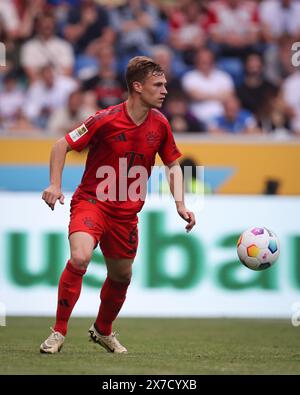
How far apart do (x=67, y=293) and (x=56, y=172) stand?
92 centimetres

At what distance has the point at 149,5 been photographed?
16.1 meters

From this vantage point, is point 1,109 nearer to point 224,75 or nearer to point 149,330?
point 224,75

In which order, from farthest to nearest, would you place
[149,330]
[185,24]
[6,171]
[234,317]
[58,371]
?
[185,24], [6,171], [234,317], [149,330], [58,371]

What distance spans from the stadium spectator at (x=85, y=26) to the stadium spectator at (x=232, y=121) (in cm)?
232

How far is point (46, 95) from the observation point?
14.7 m

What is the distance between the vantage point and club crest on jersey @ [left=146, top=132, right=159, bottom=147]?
7.82 metres

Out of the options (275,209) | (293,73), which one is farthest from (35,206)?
(293,73)

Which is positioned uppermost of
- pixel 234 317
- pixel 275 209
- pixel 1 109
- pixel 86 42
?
pixel 86 42

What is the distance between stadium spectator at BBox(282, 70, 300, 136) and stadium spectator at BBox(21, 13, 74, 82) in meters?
3.32

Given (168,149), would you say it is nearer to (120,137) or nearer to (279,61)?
(120,137)

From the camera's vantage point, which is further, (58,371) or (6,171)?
(6,171)

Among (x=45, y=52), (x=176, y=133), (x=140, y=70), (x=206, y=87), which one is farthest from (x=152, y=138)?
(x=45, y=52)

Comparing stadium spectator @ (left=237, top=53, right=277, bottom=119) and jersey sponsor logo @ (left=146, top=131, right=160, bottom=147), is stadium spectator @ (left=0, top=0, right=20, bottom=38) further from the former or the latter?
jersey sponsor logo @ (left=146, top=131, right=160, bottom=147)

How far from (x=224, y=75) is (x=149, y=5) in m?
2.16
